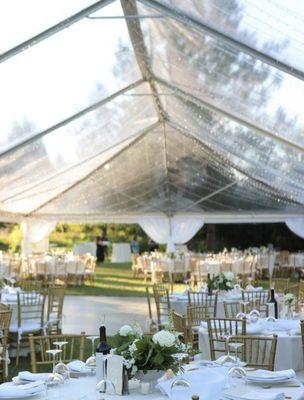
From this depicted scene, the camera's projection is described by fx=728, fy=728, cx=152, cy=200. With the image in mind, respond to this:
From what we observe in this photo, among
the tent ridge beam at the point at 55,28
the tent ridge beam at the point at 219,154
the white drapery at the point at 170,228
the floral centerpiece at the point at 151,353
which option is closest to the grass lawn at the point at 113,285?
the white drapery at the point at 170,228

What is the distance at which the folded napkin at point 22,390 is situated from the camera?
13.6 feet

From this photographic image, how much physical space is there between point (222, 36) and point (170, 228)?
45.2 feet

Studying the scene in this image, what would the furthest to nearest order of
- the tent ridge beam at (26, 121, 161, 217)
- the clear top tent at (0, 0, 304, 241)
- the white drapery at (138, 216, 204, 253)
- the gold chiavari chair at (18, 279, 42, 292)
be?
the white drapery at (138, 216, 204, 253) < the tent ridge beam at (26, 121, 161, 217) < the gold chiavari chair at (18, 279, 42, 292) < the clear top tent at (0, 0, 304, 241)

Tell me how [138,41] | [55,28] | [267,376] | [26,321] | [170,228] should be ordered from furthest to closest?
[170,228] < [138,41] < [26,321] < [55,28] < [267,376]

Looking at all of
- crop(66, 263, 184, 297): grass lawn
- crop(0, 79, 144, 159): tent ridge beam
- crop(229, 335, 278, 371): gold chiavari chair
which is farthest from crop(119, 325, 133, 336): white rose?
crop(66, 263, 184, 297): grass lawn

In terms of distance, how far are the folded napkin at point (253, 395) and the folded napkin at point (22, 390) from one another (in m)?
1.08

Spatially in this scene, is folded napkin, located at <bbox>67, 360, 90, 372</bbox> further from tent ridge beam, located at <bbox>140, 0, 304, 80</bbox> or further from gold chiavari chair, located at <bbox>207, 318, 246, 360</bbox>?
tent ridge beam, located at <bbox>140, 0, 304, 80</bbox>

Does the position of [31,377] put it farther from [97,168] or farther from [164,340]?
[97,168]

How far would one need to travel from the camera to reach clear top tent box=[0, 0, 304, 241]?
30.7ft

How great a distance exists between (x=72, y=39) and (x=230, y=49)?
2.27 meters

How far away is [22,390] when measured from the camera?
4.18 meters

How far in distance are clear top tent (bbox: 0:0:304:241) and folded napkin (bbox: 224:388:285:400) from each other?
175 inches

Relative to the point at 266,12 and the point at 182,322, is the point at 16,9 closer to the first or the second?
the point at 266,12

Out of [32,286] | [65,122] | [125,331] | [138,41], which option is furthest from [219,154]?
[125,331]
